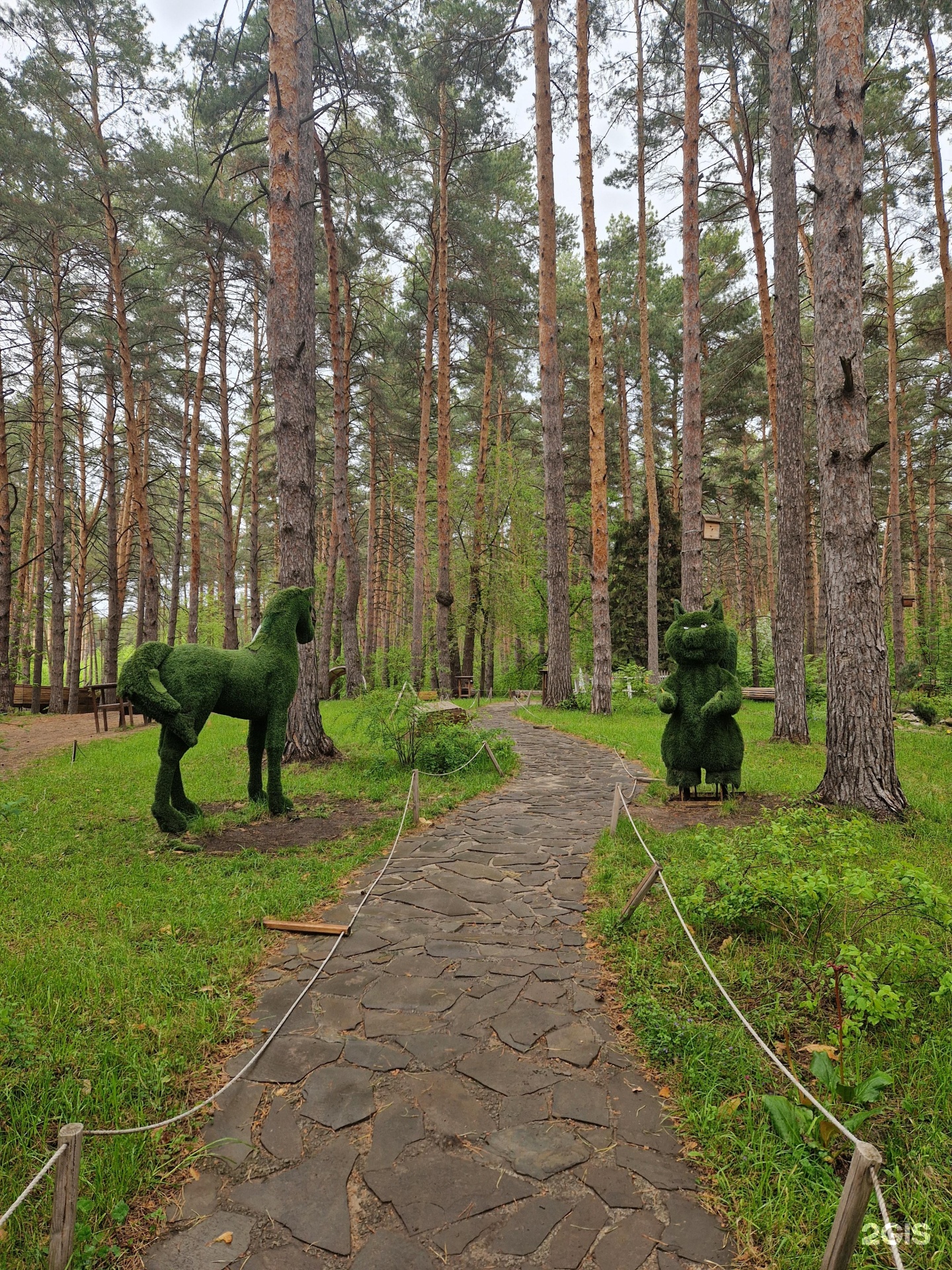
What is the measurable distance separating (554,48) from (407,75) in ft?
11.0

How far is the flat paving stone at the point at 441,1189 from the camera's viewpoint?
1964mm

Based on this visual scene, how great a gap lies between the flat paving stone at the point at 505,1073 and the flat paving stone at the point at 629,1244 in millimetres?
655

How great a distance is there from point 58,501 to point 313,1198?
62.0 ft

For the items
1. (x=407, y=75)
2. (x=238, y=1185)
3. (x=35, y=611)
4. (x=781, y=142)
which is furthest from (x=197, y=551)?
(x=238, y=1185)

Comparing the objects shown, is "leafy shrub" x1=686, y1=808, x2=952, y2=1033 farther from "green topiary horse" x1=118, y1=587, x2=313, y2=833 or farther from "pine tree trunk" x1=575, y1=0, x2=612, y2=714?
"pine tree trunk" x1=575, y1=0, x2=612, y2=714

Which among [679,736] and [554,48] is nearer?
[679,736]

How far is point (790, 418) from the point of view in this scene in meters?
9.41

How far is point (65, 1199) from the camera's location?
5.31ft

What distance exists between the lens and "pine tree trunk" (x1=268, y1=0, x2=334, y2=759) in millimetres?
7465

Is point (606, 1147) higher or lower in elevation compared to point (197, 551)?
lower

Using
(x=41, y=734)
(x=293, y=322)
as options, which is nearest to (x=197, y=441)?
(x=41, y=734)

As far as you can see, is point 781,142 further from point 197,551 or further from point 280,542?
point 197,551

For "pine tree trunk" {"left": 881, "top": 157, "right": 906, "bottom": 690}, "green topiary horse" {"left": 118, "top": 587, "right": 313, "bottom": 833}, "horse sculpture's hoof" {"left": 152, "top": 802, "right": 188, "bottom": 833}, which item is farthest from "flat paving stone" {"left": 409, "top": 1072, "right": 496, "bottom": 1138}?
"pine tree trunk" {"left": 881, "top": 157, "right": 906, "bottom": 690}

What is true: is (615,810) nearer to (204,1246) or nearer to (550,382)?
(204,1246)
